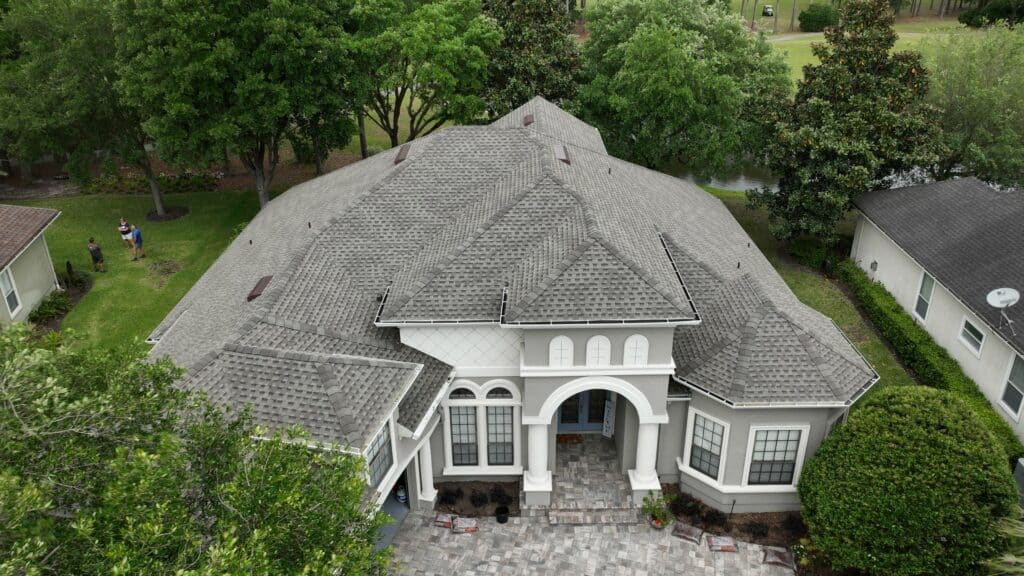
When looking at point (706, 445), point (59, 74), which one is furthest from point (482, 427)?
point (59, 74)

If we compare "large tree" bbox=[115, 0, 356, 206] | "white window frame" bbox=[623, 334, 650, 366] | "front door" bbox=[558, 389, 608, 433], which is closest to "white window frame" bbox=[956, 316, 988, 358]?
"front door" bbox=[558, 389, 608, 433]

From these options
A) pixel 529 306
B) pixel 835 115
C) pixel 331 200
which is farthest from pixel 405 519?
pixel 835 115

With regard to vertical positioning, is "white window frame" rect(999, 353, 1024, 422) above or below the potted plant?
above

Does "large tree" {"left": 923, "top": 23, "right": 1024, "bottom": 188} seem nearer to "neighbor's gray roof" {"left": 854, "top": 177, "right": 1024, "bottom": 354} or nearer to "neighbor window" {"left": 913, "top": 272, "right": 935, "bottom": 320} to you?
"neighbor's gray roof" {"left": 854, "top": 177, "right": 1024, "bottom": 354}

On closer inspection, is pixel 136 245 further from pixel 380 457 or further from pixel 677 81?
pixel 677 81

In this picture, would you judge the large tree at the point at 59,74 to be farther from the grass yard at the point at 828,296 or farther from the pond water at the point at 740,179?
the grass yard at the point at 828,296

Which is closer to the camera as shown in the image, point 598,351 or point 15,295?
point 598,351

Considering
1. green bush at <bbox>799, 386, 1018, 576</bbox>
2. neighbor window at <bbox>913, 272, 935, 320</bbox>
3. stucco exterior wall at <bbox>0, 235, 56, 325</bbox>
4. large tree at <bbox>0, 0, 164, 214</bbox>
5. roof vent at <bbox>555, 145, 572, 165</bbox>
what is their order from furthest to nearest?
1. large tree at <bbox>0, 0, 164, 214</bbox>
2. stucco exterior wall at <bbox>0, 235, 56, 325</bbox>
3. neighbor window at <bbox>913, 272, 935, 320</bbox>
4. roof vent at <bbox>555, 145, 572, 165</bbox>
5. green bush at <bbox>799, 386, 1018, 576</bbox>
